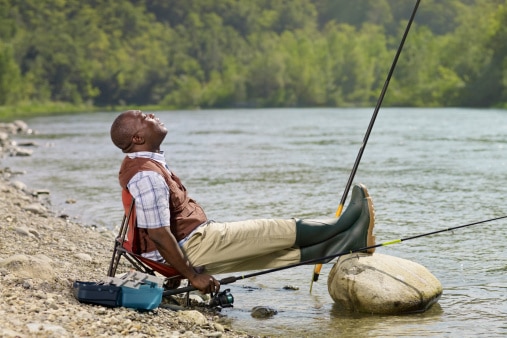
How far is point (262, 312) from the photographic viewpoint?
6.84 metres

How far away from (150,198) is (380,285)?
1976 millimetres

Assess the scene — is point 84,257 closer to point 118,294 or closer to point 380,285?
point 118,294

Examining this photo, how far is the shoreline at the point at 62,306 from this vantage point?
16.3 feet

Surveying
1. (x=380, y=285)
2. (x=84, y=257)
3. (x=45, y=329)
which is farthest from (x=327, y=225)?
(x=84, y=257)

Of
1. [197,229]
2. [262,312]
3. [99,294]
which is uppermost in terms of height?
[197,229]

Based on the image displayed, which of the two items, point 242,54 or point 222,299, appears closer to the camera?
point 222,299

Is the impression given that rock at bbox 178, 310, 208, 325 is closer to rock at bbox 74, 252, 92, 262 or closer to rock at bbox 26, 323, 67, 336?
rock at bbox 26, 323, 67, 336

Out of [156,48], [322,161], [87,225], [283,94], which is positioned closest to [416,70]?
[283,94]

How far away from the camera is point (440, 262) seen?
9195mm

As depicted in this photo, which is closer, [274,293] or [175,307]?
[175,307]

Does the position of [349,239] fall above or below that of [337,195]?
above

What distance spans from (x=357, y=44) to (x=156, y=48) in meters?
35.1

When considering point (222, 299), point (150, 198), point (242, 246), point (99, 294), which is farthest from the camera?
point (222, 299)

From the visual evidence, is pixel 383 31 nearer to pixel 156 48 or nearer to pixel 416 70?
pixel 156 48
